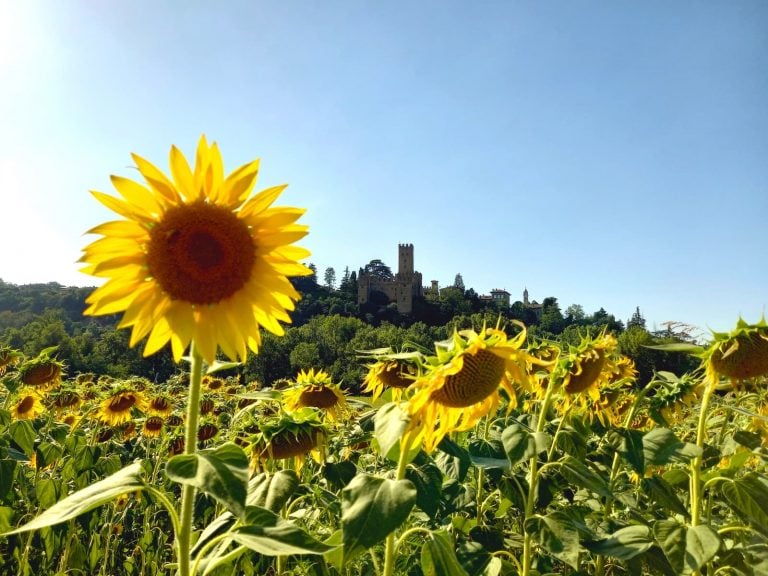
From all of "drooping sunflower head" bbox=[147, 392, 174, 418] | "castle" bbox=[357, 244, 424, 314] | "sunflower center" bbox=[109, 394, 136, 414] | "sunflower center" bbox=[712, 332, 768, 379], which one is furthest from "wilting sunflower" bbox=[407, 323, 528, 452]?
"castle" bbox=[357, 244, 424, 314]

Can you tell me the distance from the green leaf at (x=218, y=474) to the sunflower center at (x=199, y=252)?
587mm

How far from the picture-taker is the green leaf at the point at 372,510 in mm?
1337

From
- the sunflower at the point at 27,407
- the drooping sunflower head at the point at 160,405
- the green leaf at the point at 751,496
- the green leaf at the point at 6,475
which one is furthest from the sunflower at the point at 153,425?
the green leaf at the point at 751,496

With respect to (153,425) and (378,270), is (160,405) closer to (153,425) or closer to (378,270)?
(153,425)

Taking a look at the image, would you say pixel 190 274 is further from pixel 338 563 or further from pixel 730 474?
pixel 730 474

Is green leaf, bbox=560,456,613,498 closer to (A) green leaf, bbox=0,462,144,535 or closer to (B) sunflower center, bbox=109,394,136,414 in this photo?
(A) green leaf, bbox=0,462,144,535

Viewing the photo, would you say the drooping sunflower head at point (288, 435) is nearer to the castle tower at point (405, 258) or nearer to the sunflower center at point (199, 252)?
the sunflower center at point (199, 252)

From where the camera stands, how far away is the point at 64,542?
3869 millimetres

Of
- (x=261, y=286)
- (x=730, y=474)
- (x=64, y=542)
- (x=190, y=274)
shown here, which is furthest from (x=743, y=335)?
(x=64, y=542)

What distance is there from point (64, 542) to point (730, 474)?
455 cm

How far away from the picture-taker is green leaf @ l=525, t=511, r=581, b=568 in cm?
191

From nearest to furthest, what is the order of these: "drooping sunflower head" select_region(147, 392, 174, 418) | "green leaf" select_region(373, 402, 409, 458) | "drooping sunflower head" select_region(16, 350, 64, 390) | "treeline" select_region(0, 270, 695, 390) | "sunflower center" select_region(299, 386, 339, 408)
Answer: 1. "green leaf" select_region(373, 402, 409, 458)
2. "sunflower center" select_region(299, 386, 339, 408)
3. "drooping sunflower head" select_region(16, 350, 64, 390)
4. "drooping sunflower head" select_region(147, 392, 174, 418)
5. "treeline" select_region(0, 270, 695, 390)

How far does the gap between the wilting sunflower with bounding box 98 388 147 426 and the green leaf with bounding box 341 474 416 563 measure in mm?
4540

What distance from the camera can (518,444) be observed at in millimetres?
2064
